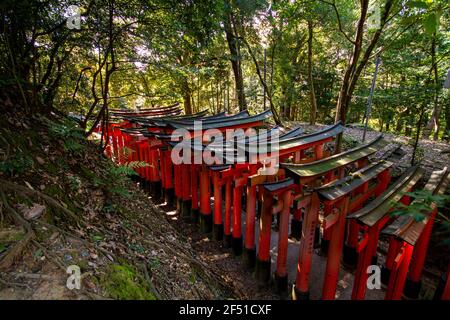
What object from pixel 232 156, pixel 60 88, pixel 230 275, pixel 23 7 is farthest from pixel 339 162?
pixel 60 88

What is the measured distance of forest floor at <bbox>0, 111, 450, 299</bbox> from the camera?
2.25 m

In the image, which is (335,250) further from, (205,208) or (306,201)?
(205,208)

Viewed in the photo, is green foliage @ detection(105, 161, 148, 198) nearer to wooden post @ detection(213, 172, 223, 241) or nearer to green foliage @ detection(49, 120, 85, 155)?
green foliage @ detection(49, 120, 85, 155)

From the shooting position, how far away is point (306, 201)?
4.03 m

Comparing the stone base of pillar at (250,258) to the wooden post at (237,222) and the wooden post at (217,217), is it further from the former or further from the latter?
the wooden post at (217,217)

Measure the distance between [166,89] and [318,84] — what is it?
11065 mm

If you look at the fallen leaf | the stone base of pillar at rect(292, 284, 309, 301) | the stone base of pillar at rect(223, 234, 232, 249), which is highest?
the fallen leaf

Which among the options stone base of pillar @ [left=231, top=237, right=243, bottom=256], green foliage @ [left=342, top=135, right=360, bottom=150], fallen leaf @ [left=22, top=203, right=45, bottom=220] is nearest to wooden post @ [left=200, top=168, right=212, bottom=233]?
stone base of pillar @ [left=231, top=237, right=243, bottom=256]

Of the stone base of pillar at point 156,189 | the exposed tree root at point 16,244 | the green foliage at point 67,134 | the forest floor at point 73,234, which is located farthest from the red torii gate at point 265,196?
the stone base of pillar at point 156,189

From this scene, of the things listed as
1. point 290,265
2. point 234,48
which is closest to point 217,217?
point 290,265

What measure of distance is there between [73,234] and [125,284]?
0.90 m

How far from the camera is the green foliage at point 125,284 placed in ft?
7.91

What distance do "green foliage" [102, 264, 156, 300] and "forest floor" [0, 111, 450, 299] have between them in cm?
1
